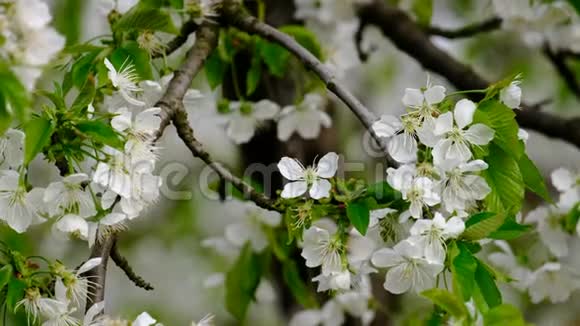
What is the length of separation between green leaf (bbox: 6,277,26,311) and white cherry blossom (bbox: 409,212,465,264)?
38 centimetres

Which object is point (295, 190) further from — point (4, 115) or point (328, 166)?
point (4, 115)

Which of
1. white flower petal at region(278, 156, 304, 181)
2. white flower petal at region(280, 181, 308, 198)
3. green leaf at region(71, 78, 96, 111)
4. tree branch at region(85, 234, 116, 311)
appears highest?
green leaf at region(71, 78, 96, 111)

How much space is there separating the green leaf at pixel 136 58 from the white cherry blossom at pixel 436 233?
1.13 feet

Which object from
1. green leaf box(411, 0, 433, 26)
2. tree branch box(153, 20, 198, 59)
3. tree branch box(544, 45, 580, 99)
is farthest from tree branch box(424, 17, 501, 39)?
tree branch box(153, 20, 198, 59)

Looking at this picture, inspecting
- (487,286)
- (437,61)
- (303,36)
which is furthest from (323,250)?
(437,61)

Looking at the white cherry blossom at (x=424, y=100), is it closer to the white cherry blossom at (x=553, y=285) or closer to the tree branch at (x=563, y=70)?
the white cherry blossom at (x=553, y=285)

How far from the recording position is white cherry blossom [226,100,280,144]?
1.36 metres

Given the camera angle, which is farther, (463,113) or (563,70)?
(563,70)

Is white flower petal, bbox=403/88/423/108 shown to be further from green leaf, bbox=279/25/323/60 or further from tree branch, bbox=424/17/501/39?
tree branch, bbox=424/17/501/39

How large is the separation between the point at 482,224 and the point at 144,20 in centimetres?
42

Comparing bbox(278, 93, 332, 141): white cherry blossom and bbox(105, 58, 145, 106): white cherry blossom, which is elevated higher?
bbox(105, 58, 145, 106): white cherry blossom

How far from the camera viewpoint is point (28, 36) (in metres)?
0.84

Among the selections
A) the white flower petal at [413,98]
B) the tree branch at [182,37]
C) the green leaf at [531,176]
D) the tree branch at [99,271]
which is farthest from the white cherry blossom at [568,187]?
the tree branch at [99,271]

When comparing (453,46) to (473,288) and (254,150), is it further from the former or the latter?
(473,288)
